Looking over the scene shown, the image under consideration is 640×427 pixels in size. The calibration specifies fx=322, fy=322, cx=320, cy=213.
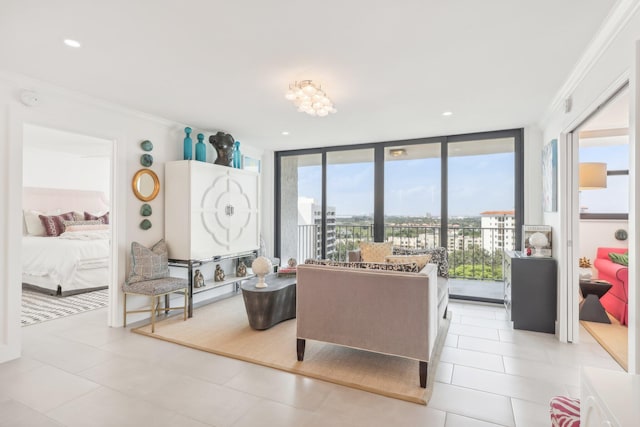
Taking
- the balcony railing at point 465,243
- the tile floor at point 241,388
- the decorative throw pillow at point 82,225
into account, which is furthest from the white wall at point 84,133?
the balcony railing at point 465,243

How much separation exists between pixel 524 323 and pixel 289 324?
2477mm

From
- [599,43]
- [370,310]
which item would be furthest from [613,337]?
[599,43]

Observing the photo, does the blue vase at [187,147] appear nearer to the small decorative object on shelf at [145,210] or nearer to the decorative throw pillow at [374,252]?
the small decorative object on shelf at [145,210]

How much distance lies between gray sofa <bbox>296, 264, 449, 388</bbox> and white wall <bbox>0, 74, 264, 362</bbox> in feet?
7.35

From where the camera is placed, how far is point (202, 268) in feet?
14.7

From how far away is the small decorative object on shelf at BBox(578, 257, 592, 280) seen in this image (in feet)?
11.8

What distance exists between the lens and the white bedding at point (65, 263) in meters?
4.63

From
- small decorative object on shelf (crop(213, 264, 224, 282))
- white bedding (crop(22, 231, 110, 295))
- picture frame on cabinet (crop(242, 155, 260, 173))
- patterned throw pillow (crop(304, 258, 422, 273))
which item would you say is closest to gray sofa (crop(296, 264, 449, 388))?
patterned throw pillow (crop(304, 258, 422, 273))

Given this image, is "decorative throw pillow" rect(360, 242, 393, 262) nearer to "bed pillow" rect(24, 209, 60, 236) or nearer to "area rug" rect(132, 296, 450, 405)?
"area rug" rect(132, 296, 450, 405)

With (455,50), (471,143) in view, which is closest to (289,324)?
(455,50)

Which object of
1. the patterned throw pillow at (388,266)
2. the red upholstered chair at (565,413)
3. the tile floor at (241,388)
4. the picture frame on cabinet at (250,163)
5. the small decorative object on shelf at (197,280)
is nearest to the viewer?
the red upholstered chair at (565,413)

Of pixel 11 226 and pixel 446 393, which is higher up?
pixel 11 226

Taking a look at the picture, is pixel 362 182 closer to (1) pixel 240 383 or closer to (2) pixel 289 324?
(2) pixel 289 324

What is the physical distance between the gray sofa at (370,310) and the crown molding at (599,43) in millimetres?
1822
